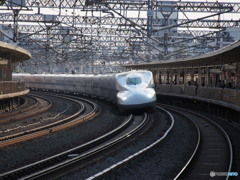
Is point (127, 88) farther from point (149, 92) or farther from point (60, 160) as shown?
point (60, 160)

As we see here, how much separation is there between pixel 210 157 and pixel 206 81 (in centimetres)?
1679

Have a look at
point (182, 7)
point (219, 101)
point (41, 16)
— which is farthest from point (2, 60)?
point (219, 101)

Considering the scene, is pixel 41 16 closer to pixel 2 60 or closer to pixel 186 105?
pixel 2 60

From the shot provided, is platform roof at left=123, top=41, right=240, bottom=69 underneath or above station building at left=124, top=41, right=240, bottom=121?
above

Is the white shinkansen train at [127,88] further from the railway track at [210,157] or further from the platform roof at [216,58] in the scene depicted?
the platform roof at [216,58]

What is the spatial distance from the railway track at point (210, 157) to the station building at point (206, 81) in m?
2.53

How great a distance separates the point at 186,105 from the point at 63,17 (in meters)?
14.3

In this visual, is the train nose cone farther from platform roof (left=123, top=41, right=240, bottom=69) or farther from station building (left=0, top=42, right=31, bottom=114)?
station building (left=0, top=42, right=31, bottom=114)

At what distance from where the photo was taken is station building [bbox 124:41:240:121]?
22375mm

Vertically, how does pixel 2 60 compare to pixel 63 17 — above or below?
below

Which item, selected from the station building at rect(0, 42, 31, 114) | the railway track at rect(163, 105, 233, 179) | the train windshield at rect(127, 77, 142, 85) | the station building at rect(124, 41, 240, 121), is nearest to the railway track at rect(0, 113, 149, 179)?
the railway track at rect(163, 105, 233, 179)

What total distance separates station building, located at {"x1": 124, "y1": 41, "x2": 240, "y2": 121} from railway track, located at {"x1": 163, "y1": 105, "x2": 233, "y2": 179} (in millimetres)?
2530

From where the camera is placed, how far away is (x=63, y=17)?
3794 cm

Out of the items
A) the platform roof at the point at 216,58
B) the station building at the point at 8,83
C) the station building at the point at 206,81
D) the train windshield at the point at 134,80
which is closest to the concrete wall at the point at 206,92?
the station building at the point at 206,81
